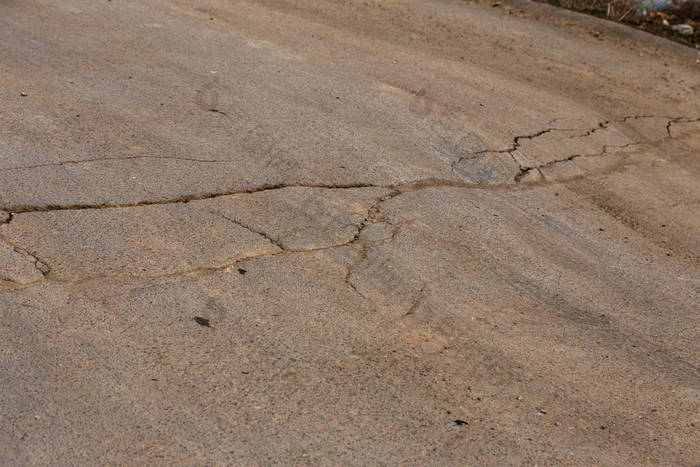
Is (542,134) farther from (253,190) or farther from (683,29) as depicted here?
(683,29)

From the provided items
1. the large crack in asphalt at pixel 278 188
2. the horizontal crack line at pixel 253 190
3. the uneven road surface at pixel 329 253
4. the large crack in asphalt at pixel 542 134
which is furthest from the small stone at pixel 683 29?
the horizontal crack line at pixel 253 190

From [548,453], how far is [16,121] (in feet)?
17.8

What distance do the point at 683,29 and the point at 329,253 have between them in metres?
9.32

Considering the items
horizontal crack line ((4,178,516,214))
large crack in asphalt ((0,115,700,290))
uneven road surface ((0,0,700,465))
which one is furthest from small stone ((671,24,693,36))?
horizontal crack line ((4,178,516,214))

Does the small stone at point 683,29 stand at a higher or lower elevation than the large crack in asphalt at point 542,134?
higher

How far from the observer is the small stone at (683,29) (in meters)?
12.4

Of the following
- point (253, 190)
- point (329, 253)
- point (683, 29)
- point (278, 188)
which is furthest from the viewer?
point (683, 29)

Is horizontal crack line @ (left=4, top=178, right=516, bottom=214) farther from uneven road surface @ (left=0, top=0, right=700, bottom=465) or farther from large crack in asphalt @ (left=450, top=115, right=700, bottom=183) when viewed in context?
large crack in asphalt @ (left=450, top=115, right=700, bottom=183)

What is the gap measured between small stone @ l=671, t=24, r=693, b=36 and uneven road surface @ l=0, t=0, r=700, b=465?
2.34 m

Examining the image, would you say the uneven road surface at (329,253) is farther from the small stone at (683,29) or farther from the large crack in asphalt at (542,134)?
the small stone at (683,29)

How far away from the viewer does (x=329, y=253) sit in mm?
5652

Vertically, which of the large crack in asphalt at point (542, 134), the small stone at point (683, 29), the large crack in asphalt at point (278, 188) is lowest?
the large crack in asphalt at point (278, 188)

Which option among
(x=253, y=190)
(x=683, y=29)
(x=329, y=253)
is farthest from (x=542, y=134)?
(x=683, y=29)

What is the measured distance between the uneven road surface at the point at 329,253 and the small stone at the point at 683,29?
2345 mm
